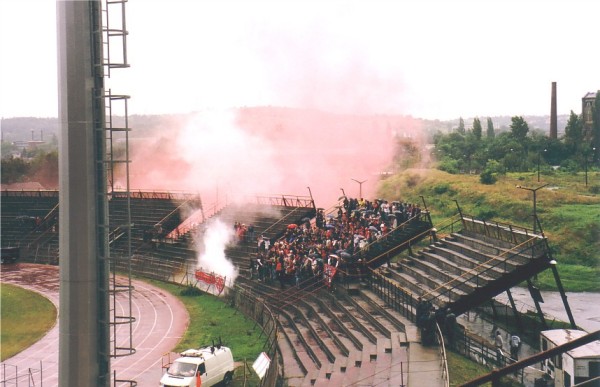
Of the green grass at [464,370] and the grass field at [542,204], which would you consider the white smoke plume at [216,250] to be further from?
the grass field at [542,204]

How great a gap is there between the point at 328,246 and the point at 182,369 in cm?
1263

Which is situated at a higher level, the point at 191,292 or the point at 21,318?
the point at 191,292

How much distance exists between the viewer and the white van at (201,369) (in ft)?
71.8

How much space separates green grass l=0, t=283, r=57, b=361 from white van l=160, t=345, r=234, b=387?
32.9 ft

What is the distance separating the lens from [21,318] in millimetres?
35156

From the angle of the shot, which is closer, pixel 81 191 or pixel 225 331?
pixel 81 191

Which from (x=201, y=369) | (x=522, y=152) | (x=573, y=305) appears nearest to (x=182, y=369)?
(x=201, y=369)

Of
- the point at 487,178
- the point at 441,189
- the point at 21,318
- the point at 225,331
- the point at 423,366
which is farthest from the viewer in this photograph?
the point at 487,178

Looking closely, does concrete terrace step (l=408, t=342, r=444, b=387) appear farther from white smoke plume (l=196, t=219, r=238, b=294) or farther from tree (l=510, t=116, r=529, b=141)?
tree (l=510, t=116, r=529, b=141)

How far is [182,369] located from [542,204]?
2052 inches

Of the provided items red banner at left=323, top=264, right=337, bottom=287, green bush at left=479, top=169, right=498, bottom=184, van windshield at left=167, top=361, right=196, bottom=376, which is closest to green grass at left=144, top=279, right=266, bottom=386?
van windshield at left=167, top=361, right=196, bottom=376

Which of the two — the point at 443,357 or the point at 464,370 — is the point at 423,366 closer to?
the point at 443,357

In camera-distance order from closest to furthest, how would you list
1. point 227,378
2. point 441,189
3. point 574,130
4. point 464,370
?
point 464,370 < point 227,378 < point 441,189 < point 574,130

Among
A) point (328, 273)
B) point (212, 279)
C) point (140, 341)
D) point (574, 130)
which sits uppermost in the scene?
point (574, 130)
